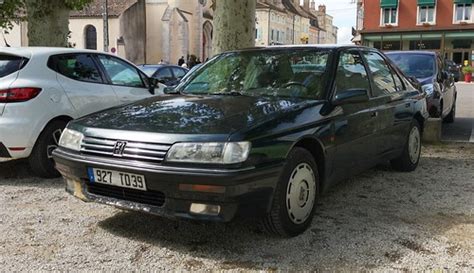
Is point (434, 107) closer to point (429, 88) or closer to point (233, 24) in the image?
point (429, 88)

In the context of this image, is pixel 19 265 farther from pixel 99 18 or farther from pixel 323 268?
pixel 99 18

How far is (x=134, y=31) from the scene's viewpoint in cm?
4822

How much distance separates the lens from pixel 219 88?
5.09 meters

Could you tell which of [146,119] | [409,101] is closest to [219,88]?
[146,119]

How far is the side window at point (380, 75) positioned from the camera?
5637mm

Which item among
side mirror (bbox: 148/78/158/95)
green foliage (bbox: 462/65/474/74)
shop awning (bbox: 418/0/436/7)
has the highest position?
shop awning (bbox: 418/0/436/7)

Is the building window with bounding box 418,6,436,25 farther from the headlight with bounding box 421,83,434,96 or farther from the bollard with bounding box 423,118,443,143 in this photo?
the bollard with bounding box 423,118,443,143

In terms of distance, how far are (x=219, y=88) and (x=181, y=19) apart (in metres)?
45.6

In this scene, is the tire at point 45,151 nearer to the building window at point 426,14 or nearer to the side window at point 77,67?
the side window at point 77,67

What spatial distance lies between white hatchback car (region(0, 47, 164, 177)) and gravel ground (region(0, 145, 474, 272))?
0.56 m

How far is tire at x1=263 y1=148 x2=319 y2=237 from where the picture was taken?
12.8 ft

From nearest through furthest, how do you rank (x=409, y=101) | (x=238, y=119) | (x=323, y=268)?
(x=323, y=268)
(x=238, y=119)
(x=409, y=101)

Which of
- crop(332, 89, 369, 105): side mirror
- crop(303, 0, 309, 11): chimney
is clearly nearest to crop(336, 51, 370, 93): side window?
crop(332, 89, 369, 105): side mirror

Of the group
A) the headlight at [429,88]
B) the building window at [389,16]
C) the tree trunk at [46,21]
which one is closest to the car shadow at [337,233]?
the headlight at [429,88]
